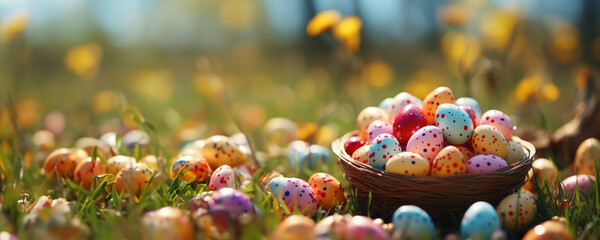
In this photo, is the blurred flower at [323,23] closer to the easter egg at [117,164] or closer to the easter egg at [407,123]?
the easter egg at [407,123]

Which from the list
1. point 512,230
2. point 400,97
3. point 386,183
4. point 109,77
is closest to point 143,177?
point 386,183

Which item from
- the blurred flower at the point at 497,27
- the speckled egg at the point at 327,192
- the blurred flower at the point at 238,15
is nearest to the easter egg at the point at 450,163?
the speckled egg at the point at 327,192

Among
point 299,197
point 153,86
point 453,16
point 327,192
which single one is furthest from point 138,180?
point 153,86

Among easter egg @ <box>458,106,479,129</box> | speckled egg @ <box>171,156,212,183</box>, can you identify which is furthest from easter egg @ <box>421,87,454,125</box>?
speckled egg @ <box>171,156,212,183</box>

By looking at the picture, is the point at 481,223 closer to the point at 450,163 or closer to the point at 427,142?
the point at 450,163

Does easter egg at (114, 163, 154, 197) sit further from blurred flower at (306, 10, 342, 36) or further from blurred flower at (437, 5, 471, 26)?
blurred flower at (437, 5, 471, 26)
